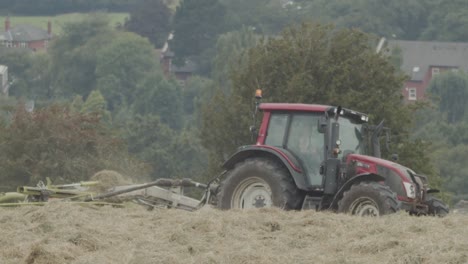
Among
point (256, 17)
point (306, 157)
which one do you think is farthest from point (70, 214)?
point (256, 17)

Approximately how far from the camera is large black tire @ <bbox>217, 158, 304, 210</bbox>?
69.6 feet

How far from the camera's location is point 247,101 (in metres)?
41.5

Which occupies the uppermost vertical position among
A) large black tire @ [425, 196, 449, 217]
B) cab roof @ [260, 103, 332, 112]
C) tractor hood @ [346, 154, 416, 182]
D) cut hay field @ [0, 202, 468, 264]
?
cab roof @ [260, 103, 332, 112]

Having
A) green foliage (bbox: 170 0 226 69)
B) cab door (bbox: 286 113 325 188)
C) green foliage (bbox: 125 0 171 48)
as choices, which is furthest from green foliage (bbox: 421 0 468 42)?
cab door (bbox: 286 113 325 188)

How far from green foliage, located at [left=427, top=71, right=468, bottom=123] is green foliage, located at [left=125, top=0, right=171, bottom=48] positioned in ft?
145

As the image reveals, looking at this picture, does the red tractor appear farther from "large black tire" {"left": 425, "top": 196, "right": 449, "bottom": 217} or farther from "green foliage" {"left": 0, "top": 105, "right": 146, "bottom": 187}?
"green foliage" {"left": 0, "top": 105, "right": 146, "bottom": 187}

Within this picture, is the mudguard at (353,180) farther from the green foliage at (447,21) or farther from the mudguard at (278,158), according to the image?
the green foliage at (447,21)

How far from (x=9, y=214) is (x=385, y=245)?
4877mm

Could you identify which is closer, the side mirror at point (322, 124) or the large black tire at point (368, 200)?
the large black tire at point (368, 200)

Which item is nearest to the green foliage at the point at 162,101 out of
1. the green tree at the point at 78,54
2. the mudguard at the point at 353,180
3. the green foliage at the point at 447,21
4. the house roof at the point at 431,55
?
the green tree at the point at 78,54

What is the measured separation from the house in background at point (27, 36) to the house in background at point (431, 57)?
45.6 meters

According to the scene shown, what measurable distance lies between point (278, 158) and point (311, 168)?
45 cm

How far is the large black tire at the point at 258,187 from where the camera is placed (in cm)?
2120

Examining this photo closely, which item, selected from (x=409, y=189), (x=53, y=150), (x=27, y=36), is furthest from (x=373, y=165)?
(x=27, y=36)
